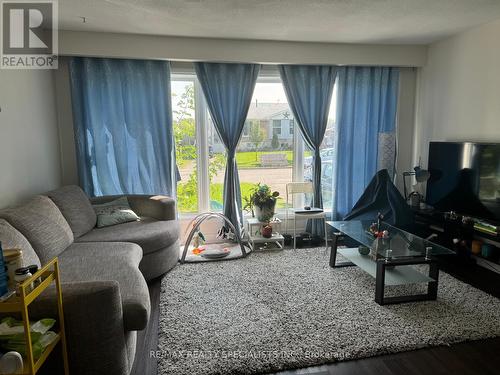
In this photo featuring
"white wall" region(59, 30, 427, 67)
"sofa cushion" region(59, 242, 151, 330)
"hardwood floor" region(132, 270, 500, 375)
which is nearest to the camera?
"sofa cushion" region(59, 242, 151, 330)

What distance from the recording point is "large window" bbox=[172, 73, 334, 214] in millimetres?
4234

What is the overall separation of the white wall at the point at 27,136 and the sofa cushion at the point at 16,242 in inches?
27.6

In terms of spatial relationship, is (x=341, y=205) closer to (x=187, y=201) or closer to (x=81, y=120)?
(x=187, y=201)

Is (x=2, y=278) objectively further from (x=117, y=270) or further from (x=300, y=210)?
(x=300, y=210)

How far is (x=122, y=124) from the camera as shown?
3.93 metres

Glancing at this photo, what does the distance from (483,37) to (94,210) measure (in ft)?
14.1

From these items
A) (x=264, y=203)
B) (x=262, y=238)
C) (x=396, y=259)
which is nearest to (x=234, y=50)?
(x=264, y=203)

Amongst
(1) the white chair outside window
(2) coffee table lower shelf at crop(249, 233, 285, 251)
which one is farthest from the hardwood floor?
(1) the white chair outside window

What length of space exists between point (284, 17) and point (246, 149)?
167 centimetres

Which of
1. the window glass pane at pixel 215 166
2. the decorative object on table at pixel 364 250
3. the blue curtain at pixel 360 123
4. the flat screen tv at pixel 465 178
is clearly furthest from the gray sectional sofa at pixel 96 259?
A: the flat screen tv at pixel 465 178

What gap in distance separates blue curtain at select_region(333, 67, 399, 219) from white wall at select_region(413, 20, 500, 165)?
1.27ft

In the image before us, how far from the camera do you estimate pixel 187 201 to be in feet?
14.4

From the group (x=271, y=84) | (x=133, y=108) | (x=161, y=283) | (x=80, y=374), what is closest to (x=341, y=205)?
(x=271, y=84)

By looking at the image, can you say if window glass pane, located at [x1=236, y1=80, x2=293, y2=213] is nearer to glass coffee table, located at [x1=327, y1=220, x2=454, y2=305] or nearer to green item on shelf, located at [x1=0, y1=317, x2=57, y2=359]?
glass coffee table, located at [x1=327, y1=220, x2=454, y2=305]
